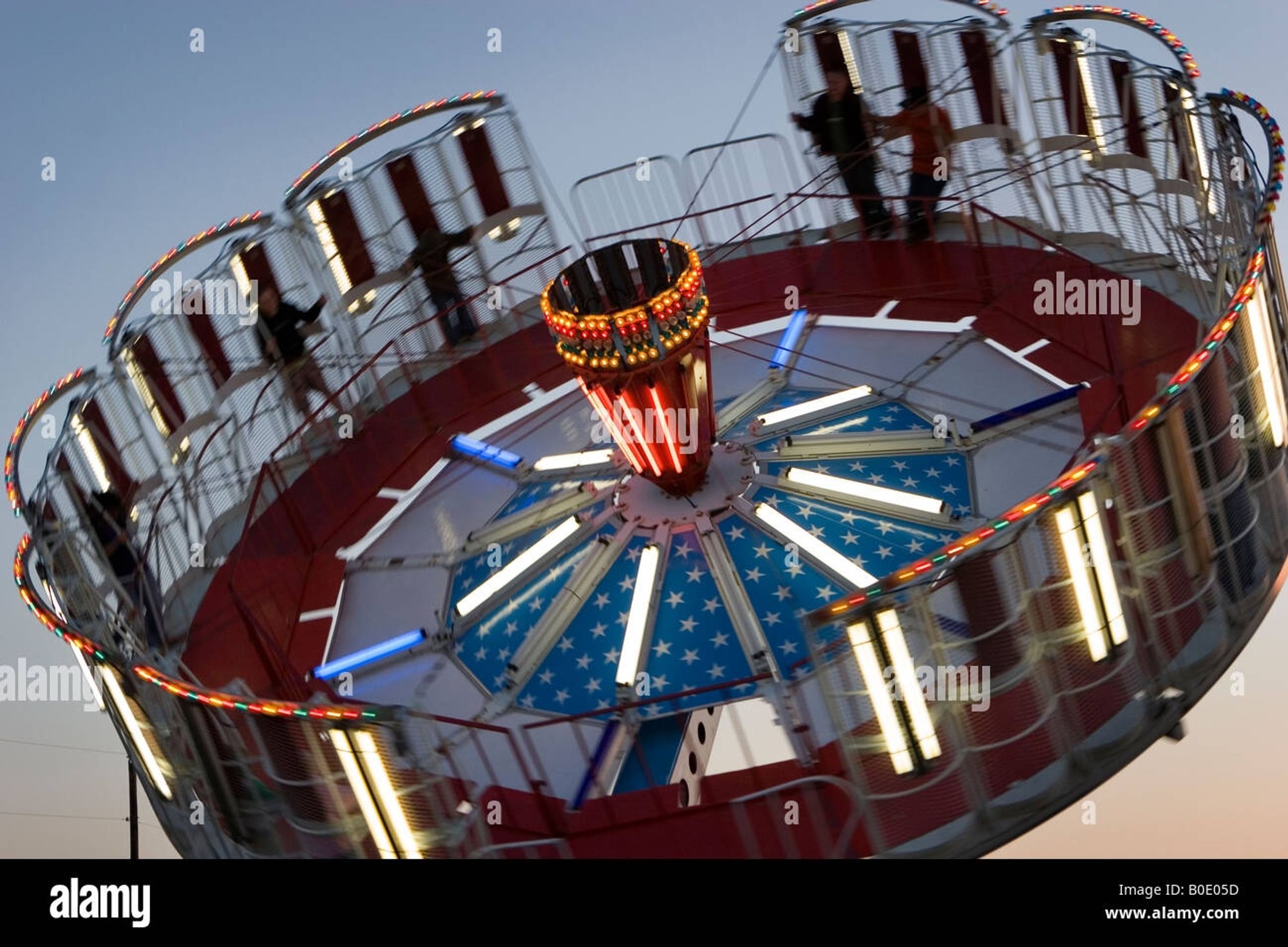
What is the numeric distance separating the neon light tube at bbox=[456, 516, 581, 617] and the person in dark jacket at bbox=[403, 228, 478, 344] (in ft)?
15.4

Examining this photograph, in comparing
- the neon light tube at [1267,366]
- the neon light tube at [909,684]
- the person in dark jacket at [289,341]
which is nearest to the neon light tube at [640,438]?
the person in dark jacket at [289,341]

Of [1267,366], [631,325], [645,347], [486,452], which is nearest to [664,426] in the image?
[645,347]

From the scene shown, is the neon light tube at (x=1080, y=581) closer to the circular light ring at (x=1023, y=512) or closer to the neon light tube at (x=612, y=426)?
the circular light ring at (x=1023, y=512)

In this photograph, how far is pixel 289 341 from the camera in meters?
23.4

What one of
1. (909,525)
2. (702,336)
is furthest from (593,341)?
(909,525)

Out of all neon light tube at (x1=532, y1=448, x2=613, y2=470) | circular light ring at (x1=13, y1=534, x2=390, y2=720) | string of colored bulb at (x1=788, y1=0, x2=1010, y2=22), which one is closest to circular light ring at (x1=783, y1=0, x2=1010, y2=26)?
string of colored bulb at (x1=788, y1=0, x2=1010, y2=22)

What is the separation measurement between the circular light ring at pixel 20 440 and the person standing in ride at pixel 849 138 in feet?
36.6

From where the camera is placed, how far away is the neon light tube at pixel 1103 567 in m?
13.9

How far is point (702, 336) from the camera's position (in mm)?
19562

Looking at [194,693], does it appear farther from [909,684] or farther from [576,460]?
[576,460]

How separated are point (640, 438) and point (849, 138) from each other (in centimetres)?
672

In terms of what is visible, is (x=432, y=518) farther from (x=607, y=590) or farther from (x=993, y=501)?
(x=993, y=501)

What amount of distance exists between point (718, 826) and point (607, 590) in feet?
14.9

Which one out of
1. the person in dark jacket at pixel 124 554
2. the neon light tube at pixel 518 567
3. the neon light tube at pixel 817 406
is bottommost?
the neon light tube at pixel 518 567
